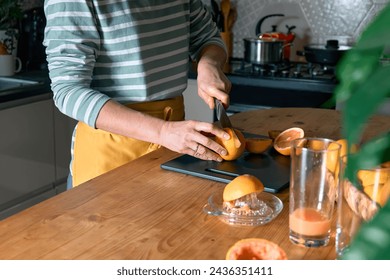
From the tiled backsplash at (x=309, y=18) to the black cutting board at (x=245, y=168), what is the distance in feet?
5.94

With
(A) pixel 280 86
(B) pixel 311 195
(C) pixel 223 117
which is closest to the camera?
(B) pixel 311 195

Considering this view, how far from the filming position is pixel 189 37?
1.69 metres

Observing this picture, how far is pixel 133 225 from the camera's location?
908mm

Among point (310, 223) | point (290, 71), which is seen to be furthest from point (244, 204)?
point (290, 71)

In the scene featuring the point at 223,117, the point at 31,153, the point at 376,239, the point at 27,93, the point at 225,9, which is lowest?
the point at 31,153

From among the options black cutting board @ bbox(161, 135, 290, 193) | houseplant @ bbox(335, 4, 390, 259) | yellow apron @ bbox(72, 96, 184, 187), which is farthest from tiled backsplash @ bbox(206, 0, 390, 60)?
houseplant @ bbox(335, 4, 390, 259)

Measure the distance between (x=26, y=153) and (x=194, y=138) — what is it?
150cm

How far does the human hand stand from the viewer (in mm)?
1146

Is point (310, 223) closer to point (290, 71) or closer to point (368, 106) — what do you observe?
point (368, 106)

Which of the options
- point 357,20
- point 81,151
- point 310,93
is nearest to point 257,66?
point 310,93

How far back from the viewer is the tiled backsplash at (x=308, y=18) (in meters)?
2.88

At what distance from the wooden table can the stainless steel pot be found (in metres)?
1.65

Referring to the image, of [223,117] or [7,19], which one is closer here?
[223,117]

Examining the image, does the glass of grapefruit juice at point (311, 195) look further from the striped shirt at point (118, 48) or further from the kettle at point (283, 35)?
the kettle at point (283, 35)
